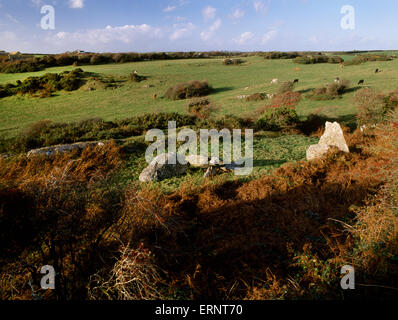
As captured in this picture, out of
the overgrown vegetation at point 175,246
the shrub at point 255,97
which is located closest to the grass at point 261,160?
the overgrown vegetation at point 175,246

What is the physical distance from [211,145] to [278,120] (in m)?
5.16

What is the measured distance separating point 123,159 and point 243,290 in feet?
25.3

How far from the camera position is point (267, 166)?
9.05 meters

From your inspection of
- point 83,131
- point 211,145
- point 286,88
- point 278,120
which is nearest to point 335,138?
point 278,120

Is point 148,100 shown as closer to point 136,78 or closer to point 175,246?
point 136,78

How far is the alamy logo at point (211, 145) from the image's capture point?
9305mm

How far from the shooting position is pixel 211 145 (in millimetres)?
11484

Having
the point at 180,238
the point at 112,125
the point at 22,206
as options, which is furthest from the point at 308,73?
the point at 22,206

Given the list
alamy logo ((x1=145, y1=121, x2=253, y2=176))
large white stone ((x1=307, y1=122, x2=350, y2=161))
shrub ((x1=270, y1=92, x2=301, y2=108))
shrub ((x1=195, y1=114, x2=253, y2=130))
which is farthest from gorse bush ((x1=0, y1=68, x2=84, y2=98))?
large white stone ((x1=307, y1=122, x2=350, y2=161))

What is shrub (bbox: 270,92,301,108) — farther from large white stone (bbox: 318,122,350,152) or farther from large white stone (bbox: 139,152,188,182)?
large white stone (bbox: 139,152,188,182)

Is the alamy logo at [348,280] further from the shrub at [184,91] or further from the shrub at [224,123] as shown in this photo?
the shrub at [184,91]

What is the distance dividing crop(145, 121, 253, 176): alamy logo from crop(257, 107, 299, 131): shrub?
1.61 meters

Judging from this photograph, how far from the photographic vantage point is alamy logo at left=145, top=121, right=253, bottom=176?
9.30 m
